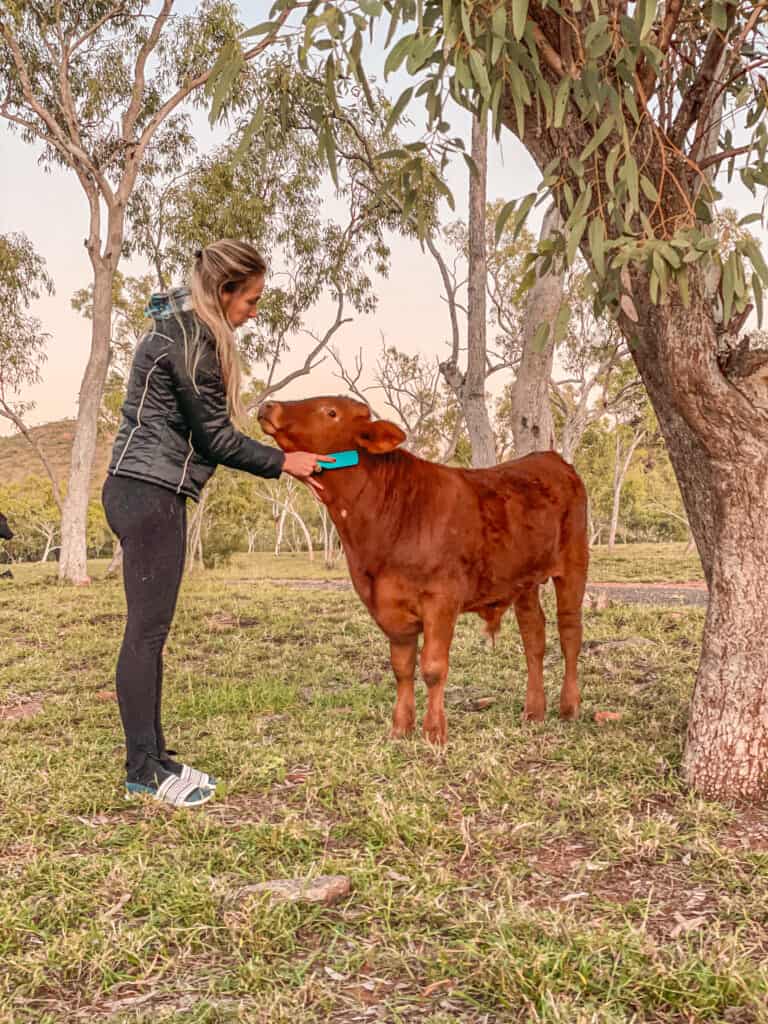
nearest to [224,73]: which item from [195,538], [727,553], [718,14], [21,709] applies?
[718,14]

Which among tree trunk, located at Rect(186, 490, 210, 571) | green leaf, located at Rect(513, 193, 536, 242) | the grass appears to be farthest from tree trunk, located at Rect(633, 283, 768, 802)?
tree trunk, located at Rect(186, 490, 210, 571)

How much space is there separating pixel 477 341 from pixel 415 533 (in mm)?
6652

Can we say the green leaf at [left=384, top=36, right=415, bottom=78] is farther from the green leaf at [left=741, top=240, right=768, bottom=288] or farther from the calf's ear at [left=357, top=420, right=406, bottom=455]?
the calf's ear at [left=357, top=420, right=406, bottom=455]

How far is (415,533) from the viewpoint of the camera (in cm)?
452

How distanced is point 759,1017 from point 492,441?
8.70 m

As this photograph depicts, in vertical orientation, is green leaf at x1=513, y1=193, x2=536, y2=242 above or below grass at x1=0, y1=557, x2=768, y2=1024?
above

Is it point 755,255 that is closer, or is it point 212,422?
point 755,255

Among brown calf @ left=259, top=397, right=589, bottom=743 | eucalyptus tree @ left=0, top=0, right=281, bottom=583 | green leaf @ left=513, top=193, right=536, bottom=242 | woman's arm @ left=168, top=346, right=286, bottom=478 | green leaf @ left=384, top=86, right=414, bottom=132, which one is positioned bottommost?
brown calf @ left=259, top=397, right=589, bottom=743

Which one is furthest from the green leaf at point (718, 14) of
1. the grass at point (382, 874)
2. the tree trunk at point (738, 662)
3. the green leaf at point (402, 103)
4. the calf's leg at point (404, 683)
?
the calf's leg at point (404, 683)

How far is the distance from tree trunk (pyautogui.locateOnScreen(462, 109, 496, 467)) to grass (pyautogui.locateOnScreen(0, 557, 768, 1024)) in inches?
209

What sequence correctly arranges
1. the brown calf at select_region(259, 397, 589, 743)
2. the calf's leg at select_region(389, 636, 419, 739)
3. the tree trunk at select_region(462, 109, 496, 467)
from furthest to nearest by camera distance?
the tree trunk at select_region(462, 109, 496, 467), the calf's leg at select_region(389, 636, 419, 739), the brown calf at select_region(259, 397, 589, 743)

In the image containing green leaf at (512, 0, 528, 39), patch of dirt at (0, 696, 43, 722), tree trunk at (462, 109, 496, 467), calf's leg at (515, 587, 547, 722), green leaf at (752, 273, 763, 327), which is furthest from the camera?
tree trunk at (462, 109, 496, 467)

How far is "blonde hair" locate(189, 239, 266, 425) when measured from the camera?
12.6 ft

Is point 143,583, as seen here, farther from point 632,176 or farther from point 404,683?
point 632,176
